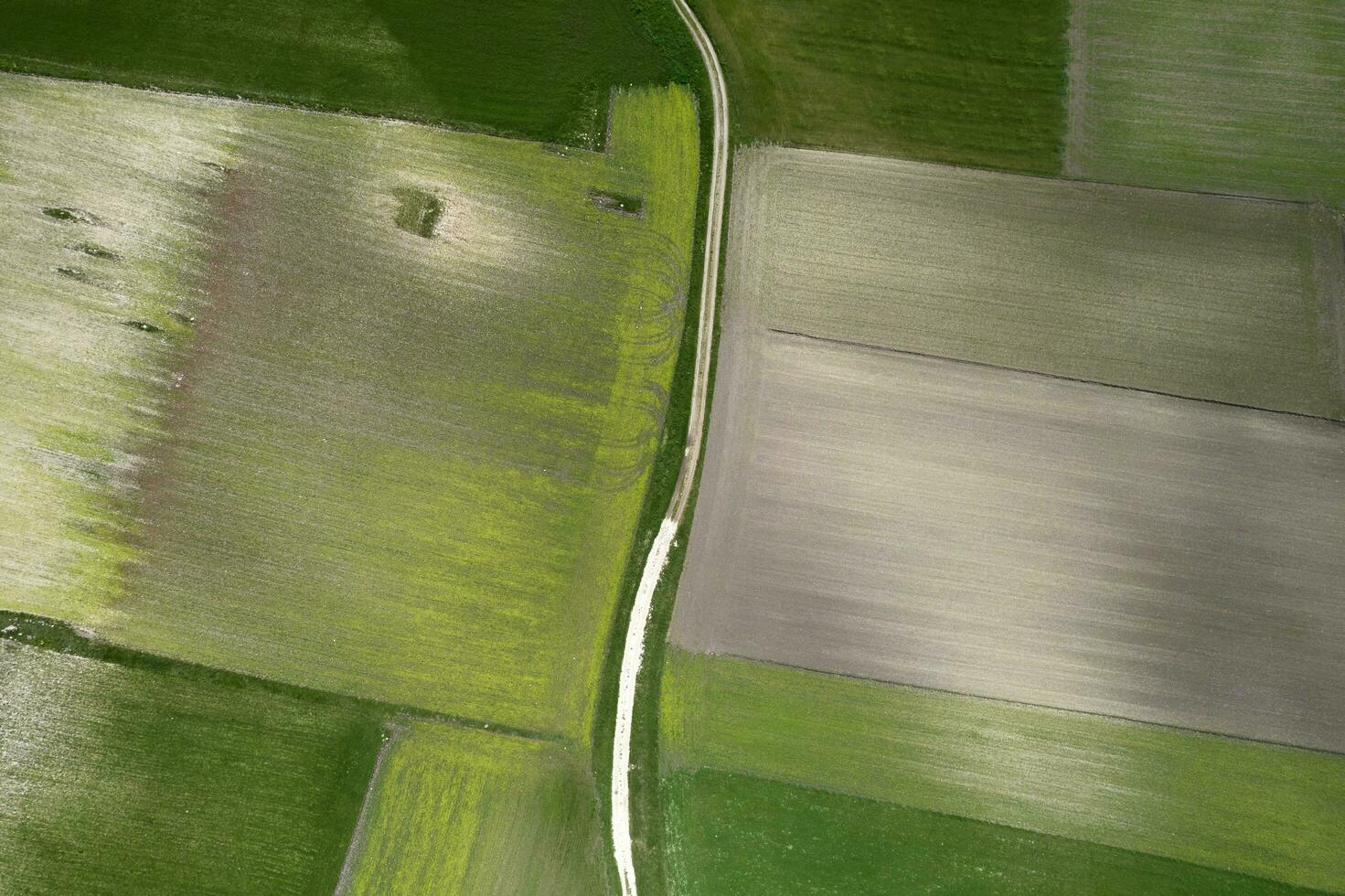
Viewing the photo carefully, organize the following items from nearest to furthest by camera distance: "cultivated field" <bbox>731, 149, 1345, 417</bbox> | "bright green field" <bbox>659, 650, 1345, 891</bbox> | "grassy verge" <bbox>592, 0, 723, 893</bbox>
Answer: "bright green field" <bbox>659, 650, 1345, 891</bbox>
"grassy verge" <bbox>592, 0, 723, 893</bbox>
"cultivated field" <bbox>731, 149, 1345, 417</bbox>

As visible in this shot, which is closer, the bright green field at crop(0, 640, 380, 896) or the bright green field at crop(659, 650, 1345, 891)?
the bright green field at crop(659, 650, 1345, 891)

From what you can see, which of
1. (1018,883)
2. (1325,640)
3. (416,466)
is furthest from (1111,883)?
(416,466)

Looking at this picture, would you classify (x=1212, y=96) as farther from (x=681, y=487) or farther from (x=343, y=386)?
(x=343, y=386)

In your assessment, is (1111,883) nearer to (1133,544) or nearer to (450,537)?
(1133,544)

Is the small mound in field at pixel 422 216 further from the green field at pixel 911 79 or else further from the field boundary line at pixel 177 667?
the field boundary line at pixel 177 667

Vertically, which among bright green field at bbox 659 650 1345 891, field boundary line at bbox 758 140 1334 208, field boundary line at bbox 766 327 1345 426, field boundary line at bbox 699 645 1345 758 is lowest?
bright green field at bbox 659 650 1345 891

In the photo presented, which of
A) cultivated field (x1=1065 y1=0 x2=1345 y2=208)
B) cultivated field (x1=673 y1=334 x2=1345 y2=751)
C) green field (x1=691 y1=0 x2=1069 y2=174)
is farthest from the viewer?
green field (x1=691 y1=0 x2=1069 y2=174)

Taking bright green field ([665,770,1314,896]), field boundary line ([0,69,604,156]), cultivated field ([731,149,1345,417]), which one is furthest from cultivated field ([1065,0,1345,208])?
bright green field ([665,770,1314,896])

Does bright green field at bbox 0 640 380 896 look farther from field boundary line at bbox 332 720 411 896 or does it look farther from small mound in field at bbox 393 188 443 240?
small mound in field at bbox 393 188 443 240

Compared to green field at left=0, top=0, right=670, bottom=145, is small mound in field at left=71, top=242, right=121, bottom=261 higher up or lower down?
lower down

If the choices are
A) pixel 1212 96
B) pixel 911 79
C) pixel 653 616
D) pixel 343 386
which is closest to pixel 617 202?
pixel 911 79
